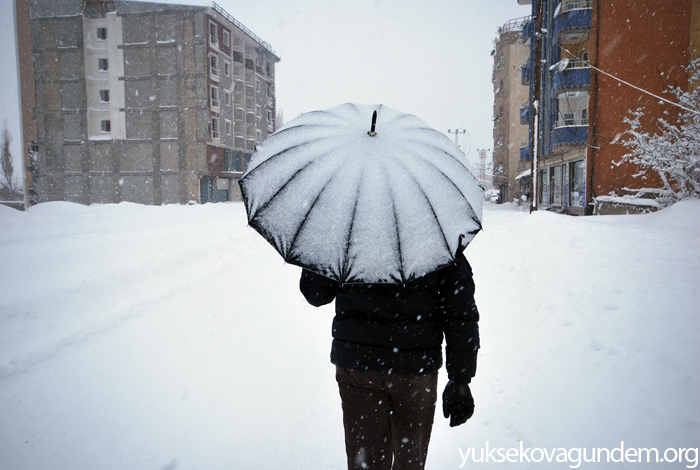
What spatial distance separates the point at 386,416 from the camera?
6.00 feet

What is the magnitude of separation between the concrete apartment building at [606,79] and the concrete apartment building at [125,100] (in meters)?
31.1

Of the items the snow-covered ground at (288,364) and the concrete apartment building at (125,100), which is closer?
the snow-covered ground at (288,364)

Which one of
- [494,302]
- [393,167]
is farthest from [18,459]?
[494,302]

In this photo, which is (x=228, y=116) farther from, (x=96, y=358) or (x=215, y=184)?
(x=96, y=358)

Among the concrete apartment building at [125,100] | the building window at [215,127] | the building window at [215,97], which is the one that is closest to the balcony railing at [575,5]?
the concrete apartment building at [125,100]

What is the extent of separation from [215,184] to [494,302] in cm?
3935

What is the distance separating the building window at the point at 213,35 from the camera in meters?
37.7

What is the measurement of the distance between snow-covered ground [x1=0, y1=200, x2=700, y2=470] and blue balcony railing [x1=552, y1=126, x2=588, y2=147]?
47.8ft

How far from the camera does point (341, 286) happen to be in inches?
72.2

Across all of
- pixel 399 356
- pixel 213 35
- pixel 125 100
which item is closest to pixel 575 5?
pixel 399 356

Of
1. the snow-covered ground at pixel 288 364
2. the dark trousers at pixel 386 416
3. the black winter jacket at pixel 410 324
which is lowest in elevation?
the snow-covered ground at pixel 288 364

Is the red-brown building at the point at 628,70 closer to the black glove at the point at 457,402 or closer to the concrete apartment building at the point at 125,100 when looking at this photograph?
the black glove at the point at 457,402

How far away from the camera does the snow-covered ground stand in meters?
2.87

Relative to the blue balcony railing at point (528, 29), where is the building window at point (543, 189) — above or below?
below
